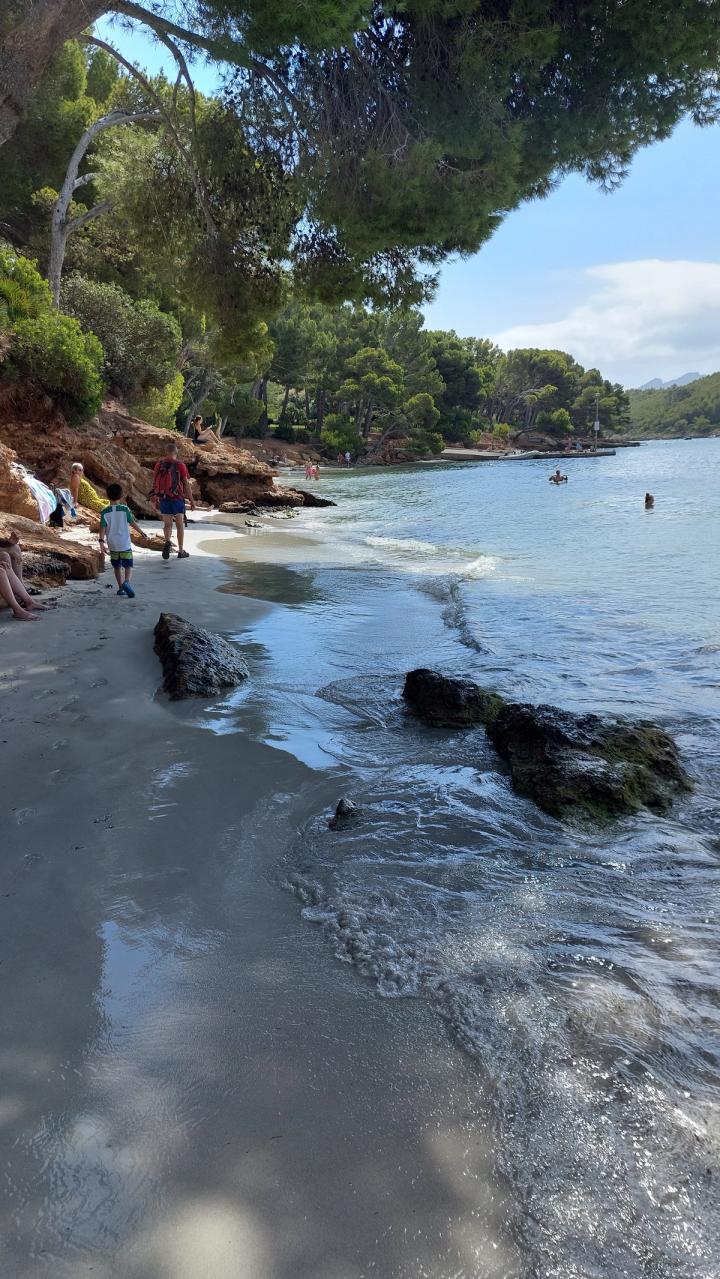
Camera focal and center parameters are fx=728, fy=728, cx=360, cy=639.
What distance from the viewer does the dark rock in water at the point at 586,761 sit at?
12.9 feet

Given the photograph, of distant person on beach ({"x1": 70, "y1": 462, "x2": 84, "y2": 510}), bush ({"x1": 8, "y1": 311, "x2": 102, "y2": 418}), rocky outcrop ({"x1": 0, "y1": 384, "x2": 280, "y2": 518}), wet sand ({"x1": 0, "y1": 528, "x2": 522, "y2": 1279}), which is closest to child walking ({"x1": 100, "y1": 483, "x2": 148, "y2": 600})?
rocky outcrop ({"x1": 0, "y1": 384, "x2": 280, "y2": 518})

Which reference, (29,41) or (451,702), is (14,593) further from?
(29,41)

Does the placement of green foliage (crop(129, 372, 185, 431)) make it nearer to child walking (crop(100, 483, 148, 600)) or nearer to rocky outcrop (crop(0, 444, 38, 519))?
rocky outcrop (crop(0, 444, 38, 519))

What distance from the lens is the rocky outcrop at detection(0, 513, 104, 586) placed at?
864cm

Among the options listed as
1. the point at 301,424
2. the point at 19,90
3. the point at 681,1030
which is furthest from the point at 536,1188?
the point at 301,424

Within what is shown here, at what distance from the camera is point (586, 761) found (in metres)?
4.12

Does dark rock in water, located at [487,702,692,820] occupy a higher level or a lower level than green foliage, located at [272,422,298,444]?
lower

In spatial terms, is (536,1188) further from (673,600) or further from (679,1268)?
(673,600)

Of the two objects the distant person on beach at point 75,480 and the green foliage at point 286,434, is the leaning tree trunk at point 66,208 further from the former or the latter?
the green foliage at point 286,434

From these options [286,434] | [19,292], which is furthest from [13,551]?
[286,434]

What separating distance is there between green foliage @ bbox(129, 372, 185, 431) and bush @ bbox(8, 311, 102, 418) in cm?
885

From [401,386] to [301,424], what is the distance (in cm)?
1158

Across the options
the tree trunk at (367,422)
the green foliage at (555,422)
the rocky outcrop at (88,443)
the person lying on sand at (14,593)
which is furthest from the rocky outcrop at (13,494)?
the green foliage at (555,422)

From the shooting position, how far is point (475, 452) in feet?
270
